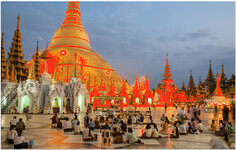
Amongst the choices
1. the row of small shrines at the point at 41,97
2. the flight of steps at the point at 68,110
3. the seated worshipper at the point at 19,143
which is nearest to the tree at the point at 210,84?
the row of small shrines at the point at 41,97

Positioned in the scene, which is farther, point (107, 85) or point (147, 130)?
point (107, 85)

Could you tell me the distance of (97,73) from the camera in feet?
170

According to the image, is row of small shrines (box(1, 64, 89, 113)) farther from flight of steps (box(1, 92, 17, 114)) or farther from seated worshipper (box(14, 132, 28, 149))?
seated worshipper (box(14, 132, 28, 149))

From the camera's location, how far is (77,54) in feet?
171

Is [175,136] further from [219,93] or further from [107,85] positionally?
[107,85]

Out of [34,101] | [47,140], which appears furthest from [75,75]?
[47,140]

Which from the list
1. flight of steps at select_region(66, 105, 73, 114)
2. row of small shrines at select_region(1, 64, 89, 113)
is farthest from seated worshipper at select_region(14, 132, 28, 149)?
flight of steps at select_region(66, 105, 73, 114)

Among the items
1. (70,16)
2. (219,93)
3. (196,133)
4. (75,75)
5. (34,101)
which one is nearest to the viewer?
(196,133)

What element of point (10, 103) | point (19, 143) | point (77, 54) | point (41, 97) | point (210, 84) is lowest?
point (19, 143)

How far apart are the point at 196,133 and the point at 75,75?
20.2 m

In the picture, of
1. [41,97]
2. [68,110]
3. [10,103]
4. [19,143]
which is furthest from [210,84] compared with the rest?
[19,143]

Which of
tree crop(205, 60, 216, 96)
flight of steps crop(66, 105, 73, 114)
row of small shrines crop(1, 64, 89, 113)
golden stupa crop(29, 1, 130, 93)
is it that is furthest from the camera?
tree crop(205, 60, 216, 96)

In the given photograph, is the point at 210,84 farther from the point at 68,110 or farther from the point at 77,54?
the point at 68,110

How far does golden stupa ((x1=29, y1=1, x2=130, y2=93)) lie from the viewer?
160 feet
